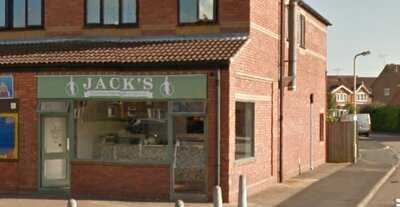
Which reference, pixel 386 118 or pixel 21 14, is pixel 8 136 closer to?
pixel 21 14

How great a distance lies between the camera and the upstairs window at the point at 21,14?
18172 mm

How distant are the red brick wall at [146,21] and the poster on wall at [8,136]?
8.53 ft

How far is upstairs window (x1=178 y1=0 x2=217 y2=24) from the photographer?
16.7 meters

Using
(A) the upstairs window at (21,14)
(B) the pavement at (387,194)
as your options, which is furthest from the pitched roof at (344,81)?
(A) the upstairs window at (21,14)

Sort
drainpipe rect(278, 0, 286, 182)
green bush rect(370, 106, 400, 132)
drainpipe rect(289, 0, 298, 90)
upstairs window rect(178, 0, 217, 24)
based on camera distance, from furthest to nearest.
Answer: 1. green bush rect(370, 106, 400, 132)
2. drainpipe rect(289, 0, 298, 90)
3. drainpipe rect(278, 0, 286, 182)
4. upstairs window rect(178, 0, 217, 24)

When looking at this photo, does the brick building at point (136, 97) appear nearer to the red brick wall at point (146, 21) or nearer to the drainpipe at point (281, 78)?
the red brick wall at point (146, 21)

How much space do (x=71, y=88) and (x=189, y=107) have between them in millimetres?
3131

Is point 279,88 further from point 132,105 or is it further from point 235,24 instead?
point 132,105

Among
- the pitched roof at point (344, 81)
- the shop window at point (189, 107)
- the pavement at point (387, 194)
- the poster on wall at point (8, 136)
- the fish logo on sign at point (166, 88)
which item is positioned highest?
the pitched roof at point (344, 81)

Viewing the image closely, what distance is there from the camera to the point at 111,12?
17641 mm

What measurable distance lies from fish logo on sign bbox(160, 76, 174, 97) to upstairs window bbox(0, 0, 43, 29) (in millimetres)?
4702

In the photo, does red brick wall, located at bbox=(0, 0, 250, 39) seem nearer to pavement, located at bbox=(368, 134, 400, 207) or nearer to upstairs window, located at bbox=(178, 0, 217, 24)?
upstairs window, located at bbox=(178, 0, 217, 24)

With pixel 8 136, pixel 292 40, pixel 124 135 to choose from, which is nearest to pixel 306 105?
pixel 292 40

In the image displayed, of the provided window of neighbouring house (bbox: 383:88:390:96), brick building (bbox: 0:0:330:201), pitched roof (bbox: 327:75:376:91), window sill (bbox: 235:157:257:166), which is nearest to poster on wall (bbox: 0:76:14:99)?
brick building (bbox: 0:0:330:201)
